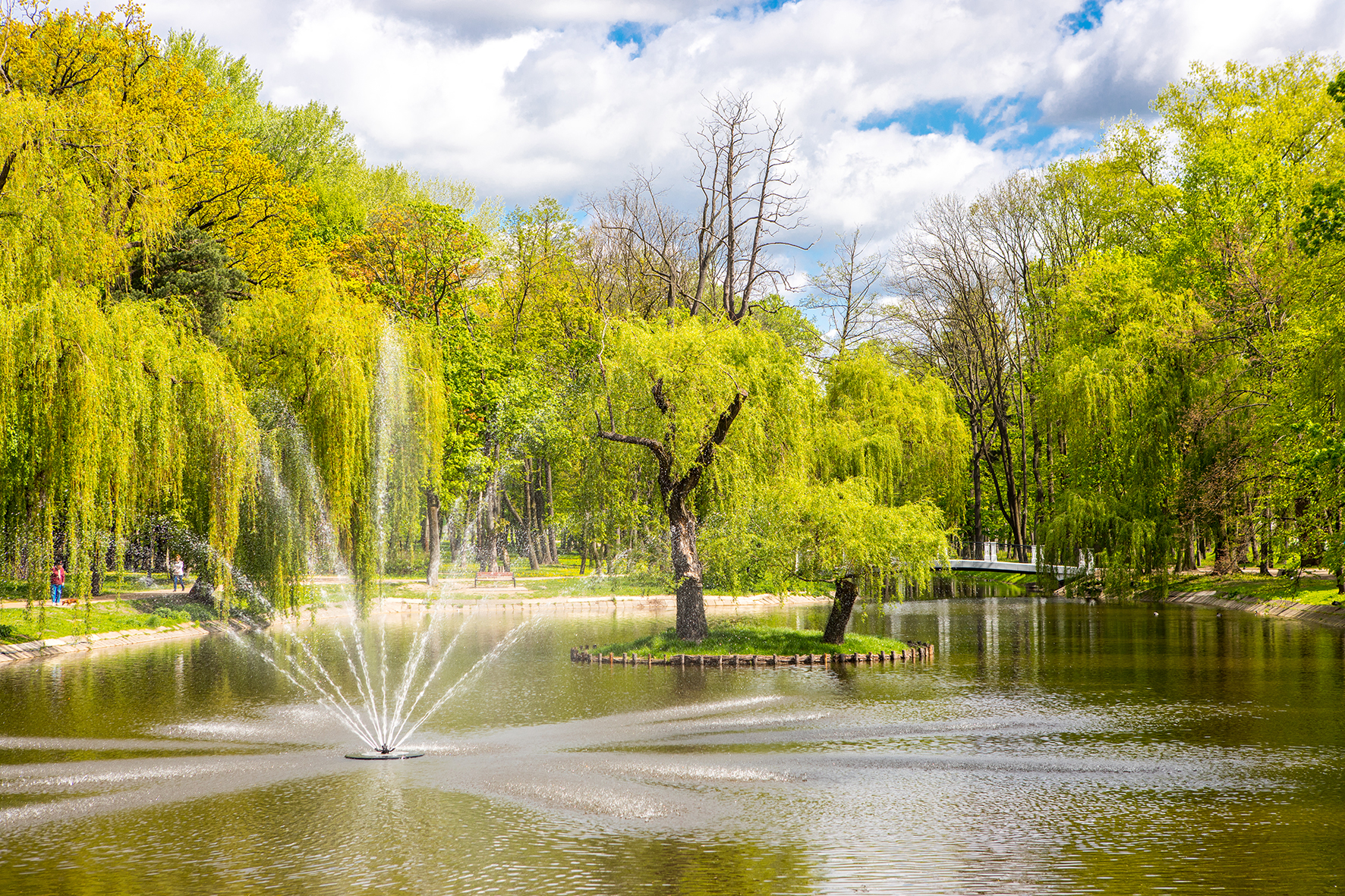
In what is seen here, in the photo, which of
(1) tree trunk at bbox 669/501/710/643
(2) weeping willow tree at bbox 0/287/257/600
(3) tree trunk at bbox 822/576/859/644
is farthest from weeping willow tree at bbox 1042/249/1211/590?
(2) weeping willow tree at bbox 0/287/257/600

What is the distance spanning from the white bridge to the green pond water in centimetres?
3127

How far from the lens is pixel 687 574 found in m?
25.5

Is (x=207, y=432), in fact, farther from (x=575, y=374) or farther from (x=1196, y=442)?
(x=1196, y=442)

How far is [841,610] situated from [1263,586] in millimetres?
21073

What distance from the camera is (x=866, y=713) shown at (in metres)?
17.5

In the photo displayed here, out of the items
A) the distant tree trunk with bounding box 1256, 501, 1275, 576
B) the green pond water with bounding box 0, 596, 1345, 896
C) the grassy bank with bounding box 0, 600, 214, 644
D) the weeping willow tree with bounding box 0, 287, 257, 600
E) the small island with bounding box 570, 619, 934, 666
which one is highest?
the weeping willow tree with bounding box 0, 287, 257, 600

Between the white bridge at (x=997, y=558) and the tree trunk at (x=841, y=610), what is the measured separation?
25.5 metres

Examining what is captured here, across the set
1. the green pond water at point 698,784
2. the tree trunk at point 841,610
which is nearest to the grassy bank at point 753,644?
the tree trunk at point 841,610

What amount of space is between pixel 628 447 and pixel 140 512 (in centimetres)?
1099

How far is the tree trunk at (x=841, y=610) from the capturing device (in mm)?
24812

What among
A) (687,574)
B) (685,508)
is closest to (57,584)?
(687,574)

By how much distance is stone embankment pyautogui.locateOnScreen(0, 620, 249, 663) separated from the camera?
24.6 meters

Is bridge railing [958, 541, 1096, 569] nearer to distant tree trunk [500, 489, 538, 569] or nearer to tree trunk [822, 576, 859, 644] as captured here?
distant tree trunk [500, 489, 538, 569]

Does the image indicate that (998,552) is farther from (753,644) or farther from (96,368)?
(96,368)
